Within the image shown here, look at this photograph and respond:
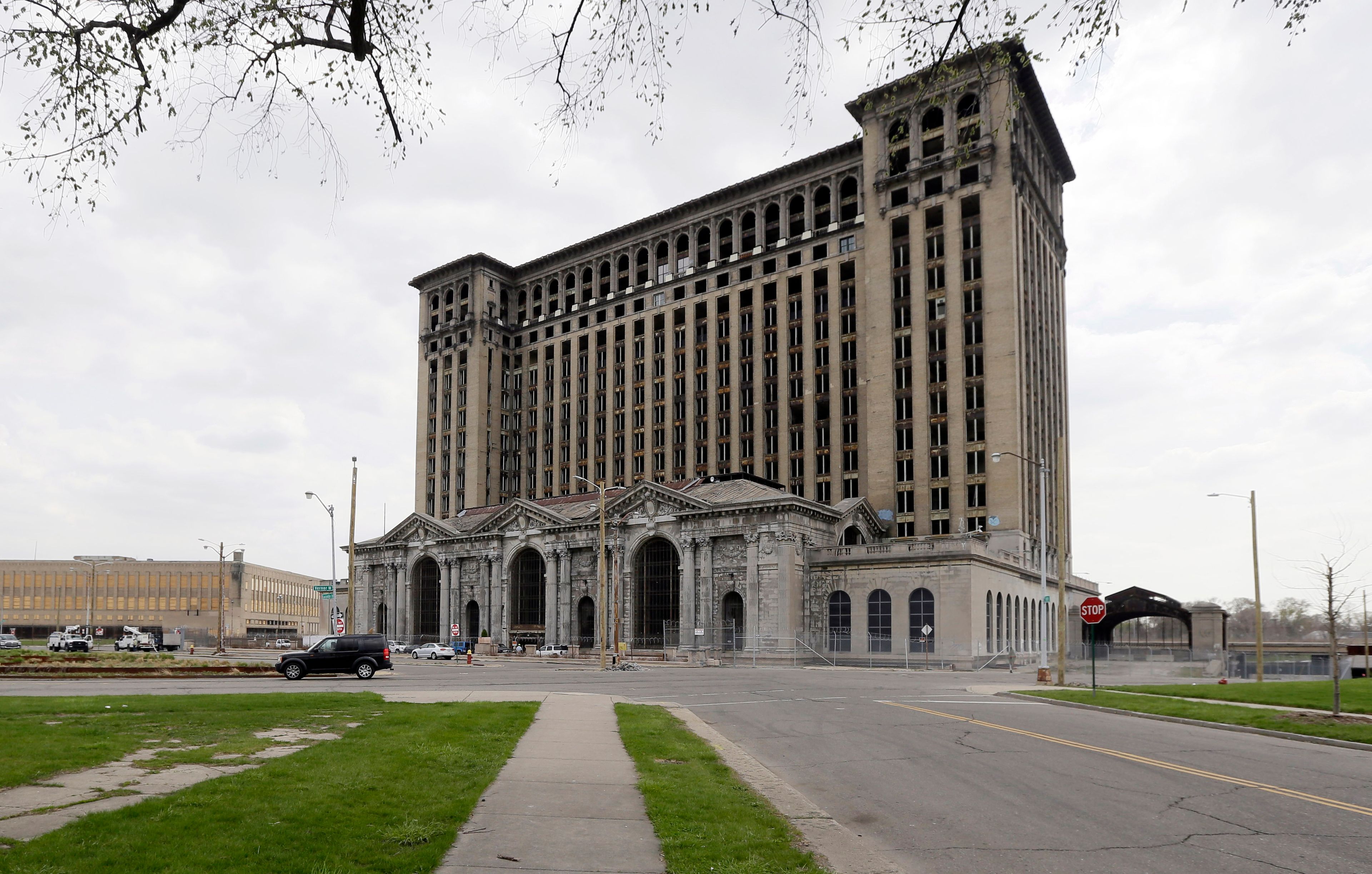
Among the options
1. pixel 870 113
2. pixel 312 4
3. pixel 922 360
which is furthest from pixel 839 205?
pixel 312 4

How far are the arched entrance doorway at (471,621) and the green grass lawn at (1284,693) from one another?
69.0 metres

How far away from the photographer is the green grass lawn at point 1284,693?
1001 inches

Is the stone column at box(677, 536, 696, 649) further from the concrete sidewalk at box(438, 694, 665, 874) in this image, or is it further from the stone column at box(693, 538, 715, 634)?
the concrete sidewalk at box(438, 694, 665, 874)

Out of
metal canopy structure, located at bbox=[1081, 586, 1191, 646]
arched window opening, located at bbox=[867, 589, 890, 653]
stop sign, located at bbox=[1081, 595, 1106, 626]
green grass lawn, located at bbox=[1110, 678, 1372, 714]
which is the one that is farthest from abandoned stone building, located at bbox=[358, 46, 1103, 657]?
stop sign, located at bbox=[1081, 595, 1106, 626]

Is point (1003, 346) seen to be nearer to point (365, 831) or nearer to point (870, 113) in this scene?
point (870, 113)

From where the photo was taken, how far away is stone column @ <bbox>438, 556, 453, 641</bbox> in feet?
312

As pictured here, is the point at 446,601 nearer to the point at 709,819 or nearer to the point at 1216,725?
the point at 1216,725

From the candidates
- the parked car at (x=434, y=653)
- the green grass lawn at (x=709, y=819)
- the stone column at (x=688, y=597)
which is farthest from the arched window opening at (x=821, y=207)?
the green grass lawn at (x=709, y=819)

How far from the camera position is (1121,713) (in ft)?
83.7

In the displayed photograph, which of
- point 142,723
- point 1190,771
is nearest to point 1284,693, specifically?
point 1190,771

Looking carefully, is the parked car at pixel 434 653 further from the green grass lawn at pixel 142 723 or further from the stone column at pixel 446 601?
the green grass lawn at pixel 142 723

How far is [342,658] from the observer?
127 feet

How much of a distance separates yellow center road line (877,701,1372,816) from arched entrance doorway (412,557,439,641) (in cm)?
8378

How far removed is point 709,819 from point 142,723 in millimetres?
12674
